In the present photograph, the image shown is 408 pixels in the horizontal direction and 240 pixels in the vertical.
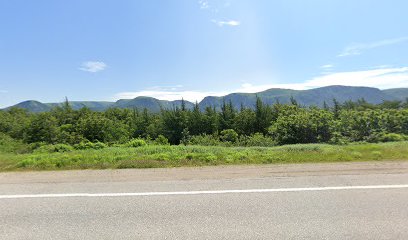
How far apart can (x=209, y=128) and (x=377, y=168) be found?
61503 mm

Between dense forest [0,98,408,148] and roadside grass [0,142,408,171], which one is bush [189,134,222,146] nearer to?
dense forest [0,98,408,148]

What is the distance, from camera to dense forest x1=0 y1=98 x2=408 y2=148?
16672 mm

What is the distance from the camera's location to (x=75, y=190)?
219 inches

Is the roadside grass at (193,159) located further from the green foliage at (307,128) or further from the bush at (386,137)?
the green foliage at (307,128)

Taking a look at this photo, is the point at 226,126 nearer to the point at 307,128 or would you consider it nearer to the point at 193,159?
the point at 307,128

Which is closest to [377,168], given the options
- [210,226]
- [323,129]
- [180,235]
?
[210,226]

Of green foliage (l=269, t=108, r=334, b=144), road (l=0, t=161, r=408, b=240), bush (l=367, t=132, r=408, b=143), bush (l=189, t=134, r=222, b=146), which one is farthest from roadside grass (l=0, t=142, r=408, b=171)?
bush (l=189, t=134, r=222, b=146)

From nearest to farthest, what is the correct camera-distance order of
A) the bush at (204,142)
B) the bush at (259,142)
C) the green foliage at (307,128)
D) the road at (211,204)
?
the road at (211,204) → the green foliage at (307,128) → the bush at (259,142) → the bush at (204,142)

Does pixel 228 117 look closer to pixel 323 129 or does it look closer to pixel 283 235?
pixel 323 129

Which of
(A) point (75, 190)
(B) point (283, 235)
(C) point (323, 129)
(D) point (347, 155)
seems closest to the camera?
(B) point (283, 235)

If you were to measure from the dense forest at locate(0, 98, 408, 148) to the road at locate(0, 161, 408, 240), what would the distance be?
9001 mm

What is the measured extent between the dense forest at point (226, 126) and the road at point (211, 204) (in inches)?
354

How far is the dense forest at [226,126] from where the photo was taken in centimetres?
1667

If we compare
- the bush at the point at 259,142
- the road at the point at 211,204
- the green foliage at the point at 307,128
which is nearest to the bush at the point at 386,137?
the green foliage at the point at 307,128
